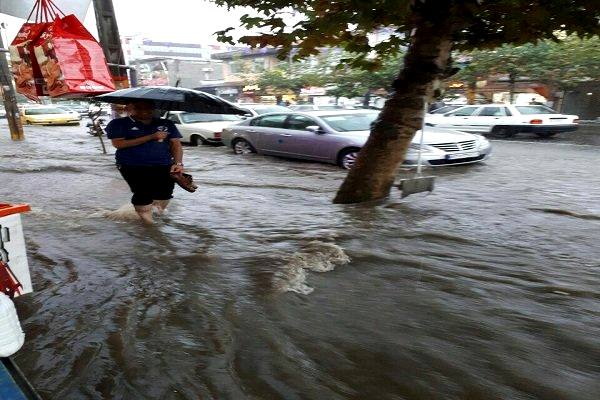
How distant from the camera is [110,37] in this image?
21.0 ft

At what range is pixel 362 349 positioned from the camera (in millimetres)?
2643

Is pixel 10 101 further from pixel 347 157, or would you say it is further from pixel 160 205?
pixel 160 205

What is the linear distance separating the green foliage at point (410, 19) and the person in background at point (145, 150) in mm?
1113

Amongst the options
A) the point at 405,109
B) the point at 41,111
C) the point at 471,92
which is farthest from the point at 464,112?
the point at 41,111

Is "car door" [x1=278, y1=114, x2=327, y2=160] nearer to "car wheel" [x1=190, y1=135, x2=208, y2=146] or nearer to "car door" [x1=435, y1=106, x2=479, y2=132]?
"car wheel" [x1=190, y1=135, x2=208, y2=146]

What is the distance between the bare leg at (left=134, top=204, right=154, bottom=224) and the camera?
5.15 m

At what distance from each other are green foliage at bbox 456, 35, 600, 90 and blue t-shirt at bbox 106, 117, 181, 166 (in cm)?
1834

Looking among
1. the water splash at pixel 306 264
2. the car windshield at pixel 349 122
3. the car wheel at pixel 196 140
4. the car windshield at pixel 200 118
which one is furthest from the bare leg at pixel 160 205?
the car windshield at pixel 200 118

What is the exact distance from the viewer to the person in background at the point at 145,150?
4500 millimetres

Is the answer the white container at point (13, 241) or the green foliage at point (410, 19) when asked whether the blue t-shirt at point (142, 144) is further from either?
the white container at point (13, 241)

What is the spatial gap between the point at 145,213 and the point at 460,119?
14.5m

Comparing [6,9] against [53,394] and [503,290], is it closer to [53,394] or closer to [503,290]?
[53,394]

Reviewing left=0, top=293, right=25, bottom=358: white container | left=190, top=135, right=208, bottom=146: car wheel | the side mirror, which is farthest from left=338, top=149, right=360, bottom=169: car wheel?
left=0, top=293, right=25, bottom=358: white container

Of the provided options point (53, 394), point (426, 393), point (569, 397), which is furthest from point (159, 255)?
point (569, 397)
